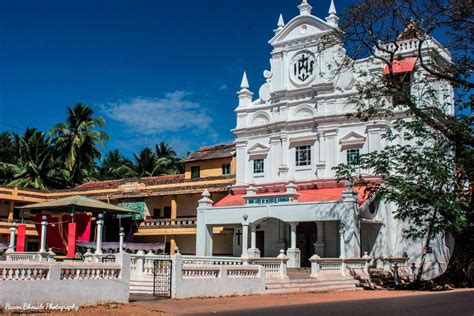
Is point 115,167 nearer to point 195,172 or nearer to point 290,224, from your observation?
point 195,172

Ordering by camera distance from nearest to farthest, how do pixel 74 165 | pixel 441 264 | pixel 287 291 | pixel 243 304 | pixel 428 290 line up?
pixel 243 304 < pixel 287 291 < pixel 428 290 < pixel 441 264 < pixel 74 165

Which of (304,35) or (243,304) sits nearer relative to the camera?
(243,304)

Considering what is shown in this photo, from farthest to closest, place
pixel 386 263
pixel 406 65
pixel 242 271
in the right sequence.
→ pixel 406 65
pixel 386 263
pixel 242 271

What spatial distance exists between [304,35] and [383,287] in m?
13.8

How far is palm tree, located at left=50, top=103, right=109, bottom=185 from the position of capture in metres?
48.1

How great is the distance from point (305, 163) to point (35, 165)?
27.3 m

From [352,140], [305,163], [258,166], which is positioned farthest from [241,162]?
[352,140]

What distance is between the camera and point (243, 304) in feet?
50.4

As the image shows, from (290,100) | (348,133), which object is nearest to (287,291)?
Result: (348,133)

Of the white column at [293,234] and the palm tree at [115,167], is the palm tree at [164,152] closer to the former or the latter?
the palm tree at [115,167]

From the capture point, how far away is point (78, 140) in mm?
47719

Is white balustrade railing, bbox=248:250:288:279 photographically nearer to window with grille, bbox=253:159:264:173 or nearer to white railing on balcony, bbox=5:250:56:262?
white railing on balcony, bbox=5:250:56:262

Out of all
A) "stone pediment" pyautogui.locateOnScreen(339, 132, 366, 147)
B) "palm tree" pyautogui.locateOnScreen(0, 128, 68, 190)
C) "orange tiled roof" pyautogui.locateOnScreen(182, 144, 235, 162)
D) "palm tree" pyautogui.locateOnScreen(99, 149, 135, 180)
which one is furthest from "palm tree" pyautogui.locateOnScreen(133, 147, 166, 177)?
"stone pediment" pyautogui.locateOnScreen(339, 132, 366, 147)

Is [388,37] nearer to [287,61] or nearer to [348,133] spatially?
[348,133]
